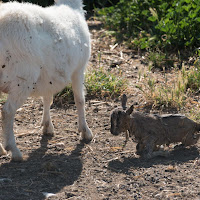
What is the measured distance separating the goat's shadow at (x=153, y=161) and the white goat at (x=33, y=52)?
45.1 inches

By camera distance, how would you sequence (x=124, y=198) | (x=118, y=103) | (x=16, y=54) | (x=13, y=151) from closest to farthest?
(x=124, y=198) → (x=16, y=54) → (x=13, y=151) → (x=118, y=103)

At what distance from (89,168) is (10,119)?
3.43ft

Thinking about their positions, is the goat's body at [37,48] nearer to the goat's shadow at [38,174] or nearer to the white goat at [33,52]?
the white goat at [33,52]

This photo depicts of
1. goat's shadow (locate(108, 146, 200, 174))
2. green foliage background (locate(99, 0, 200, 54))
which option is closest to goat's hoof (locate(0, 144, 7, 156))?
goat's shadow (locate(108, 146, 200, 174))

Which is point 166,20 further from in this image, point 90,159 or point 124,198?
point 124,198

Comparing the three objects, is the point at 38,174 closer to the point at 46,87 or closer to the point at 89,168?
the point at 89,168

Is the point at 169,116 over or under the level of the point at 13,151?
over

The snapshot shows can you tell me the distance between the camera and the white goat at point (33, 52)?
4352 millimetres

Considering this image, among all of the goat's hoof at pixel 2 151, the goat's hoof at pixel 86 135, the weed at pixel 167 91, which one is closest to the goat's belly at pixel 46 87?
the goat's hoof at pixel 2 151

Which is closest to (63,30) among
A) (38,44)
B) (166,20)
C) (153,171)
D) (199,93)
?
(38,44)

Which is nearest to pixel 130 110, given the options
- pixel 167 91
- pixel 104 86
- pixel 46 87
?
pixel 46 87

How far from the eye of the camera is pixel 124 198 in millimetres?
3982

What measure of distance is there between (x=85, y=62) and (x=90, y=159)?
1.31 m

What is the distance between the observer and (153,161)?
4.74m
